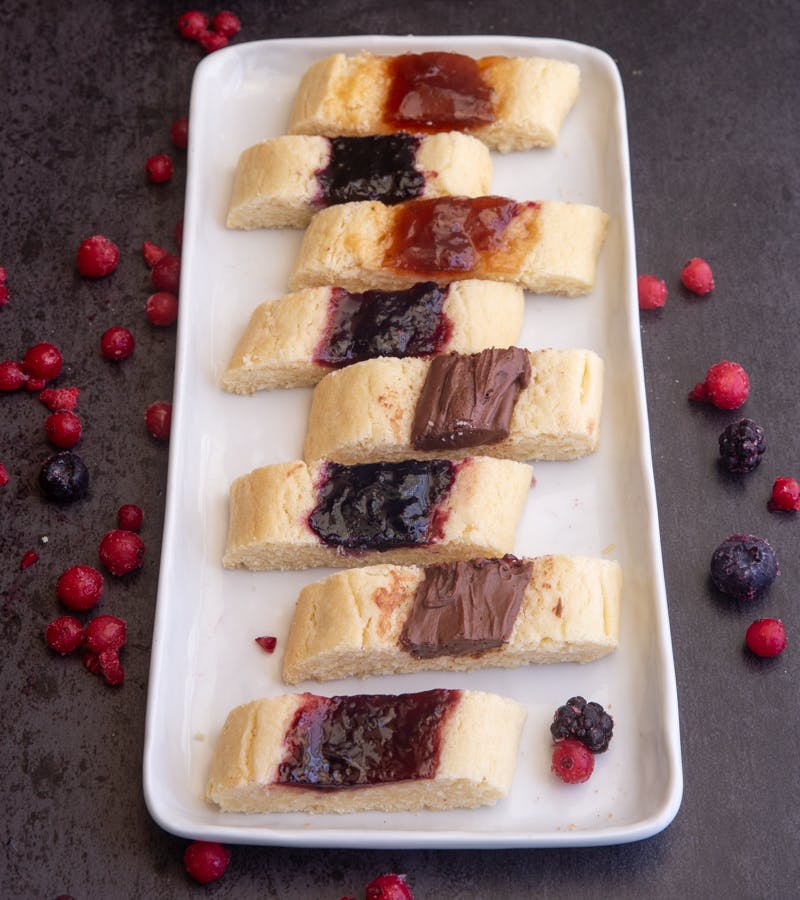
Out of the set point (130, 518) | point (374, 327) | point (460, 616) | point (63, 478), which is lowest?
point (460, 616)

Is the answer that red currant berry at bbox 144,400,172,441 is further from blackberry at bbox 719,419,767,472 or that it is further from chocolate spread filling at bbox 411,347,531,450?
blackberry at bbox 719,419,767,472

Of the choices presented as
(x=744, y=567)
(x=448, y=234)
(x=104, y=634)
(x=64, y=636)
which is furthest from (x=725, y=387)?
(x=64, y=636)

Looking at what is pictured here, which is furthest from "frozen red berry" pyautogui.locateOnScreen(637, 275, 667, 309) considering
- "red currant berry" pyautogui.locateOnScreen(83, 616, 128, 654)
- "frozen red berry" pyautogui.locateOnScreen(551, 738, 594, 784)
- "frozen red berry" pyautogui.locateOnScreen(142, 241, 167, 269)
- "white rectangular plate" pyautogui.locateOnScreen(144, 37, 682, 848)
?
"red currant berry" pyautogui.locateOnScreen(83, 616, 128, 654)

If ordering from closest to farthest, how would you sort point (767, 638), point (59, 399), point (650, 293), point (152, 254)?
point (767, 638) < point (59, 399) < point (650, 293) < point (152, 254)

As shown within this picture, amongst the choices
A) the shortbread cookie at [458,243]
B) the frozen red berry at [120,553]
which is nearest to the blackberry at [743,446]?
the shortbread cookie at [458,243]

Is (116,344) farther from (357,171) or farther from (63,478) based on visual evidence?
(357,171)

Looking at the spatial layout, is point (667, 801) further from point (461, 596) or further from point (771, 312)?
point (771, 312)

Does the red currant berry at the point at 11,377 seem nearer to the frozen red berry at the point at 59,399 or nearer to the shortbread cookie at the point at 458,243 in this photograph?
the frozen red berry at the point at 59,399
